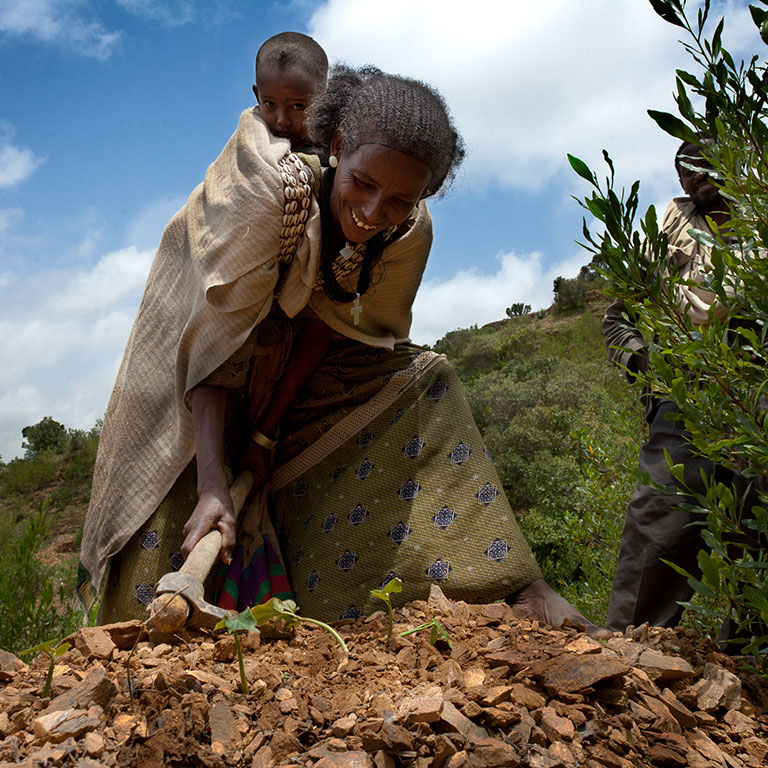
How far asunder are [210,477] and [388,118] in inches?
52.8

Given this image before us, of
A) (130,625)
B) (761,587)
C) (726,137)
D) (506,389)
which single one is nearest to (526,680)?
(761,587)

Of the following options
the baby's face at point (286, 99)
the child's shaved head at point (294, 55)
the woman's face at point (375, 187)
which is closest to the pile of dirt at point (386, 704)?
the woman's face at point (375, 187)

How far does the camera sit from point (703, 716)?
5.34ft

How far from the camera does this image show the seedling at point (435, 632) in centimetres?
186

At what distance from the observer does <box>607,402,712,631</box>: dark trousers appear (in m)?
2.84

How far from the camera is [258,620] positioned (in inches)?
69.1

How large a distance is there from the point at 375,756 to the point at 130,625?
840mm

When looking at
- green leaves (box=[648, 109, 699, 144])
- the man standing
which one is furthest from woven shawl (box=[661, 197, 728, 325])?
green leaves (box=[648, 109, 699, 144])

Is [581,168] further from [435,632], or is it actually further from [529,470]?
[529,470]

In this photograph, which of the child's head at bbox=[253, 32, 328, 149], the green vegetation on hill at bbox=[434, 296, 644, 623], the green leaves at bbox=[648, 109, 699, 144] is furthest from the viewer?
the green vegetation on hill at bbox=[434, 296, 644, 623]

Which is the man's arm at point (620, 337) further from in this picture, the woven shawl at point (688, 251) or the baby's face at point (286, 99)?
the baby's face at point (286, 99)

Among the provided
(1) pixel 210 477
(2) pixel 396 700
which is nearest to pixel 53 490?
(1) pixel 210 477

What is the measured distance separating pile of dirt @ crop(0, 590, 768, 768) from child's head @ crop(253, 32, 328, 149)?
196 cm

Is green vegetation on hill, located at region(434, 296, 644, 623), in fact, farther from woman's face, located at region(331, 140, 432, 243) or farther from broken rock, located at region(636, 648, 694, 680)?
broken rock, located at region(636, 648, 694, 680)
